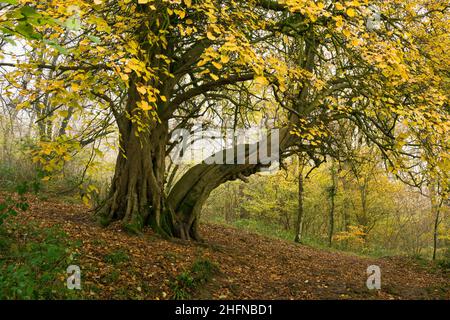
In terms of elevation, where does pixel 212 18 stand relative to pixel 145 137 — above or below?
above

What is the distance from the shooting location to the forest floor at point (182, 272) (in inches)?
192

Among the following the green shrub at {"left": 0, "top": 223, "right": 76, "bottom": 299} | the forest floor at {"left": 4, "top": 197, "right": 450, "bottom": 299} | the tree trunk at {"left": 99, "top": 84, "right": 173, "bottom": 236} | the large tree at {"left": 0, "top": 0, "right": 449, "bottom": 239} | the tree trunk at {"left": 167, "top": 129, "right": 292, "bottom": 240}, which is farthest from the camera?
the tree trunk at {"left": 167, "top": 129, "right": 292, "bottom": 240}

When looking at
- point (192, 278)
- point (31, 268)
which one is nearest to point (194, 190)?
point (192, 278)

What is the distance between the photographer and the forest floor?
4.88 m

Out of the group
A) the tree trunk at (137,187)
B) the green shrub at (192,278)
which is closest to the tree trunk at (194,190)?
the tree trunk at (137,187)

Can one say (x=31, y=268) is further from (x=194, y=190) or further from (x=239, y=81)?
(x=239, y=81)

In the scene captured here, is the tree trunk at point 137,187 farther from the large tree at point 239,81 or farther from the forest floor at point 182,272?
the forest floor at point 182,272

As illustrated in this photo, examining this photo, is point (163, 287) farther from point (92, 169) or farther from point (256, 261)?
point (256, 261)

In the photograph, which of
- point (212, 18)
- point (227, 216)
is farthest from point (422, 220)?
point (212, 18)

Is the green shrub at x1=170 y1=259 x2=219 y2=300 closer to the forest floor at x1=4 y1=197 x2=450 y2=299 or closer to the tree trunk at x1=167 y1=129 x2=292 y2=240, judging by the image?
the forest floor at x1=4 y1=197 x2=450 y2=299

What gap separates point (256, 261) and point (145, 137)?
138 inches

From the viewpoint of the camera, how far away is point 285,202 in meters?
20.1

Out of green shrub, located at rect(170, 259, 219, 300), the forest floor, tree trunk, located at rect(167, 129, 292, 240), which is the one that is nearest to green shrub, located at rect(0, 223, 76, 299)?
the forest floor
